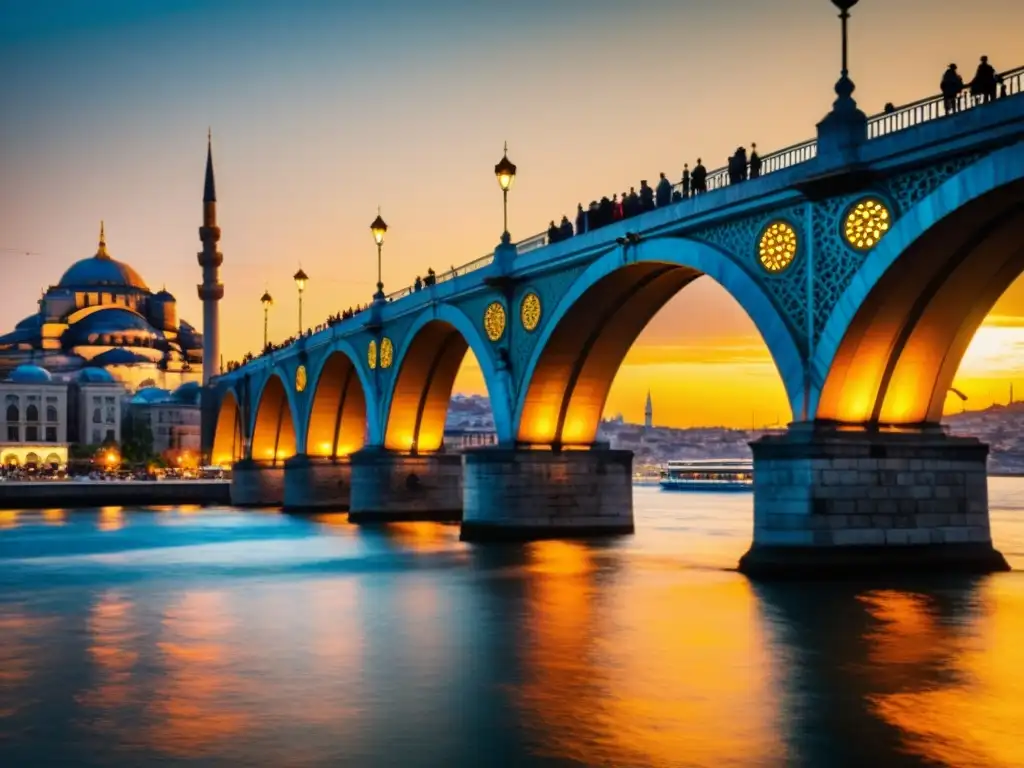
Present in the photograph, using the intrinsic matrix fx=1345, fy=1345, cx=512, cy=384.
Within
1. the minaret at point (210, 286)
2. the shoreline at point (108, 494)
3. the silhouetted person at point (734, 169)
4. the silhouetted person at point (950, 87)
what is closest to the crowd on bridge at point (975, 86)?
the silhouetted person at point (950, 87)

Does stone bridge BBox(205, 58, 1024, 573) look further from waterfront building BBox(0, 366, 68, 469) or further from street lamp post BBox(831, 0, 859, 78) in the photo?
waterfront building BBox(0, 366, 68, 469)

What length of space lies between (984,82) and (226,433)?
3500 inches

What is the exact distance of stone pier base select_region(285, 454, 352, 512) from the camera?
62.3 meters

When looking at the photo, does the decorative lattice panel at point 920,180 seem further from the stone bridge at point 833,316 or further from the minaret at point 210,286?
A: the minaret at point 210,286

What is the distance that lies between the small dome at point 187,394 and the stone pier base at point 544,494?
120 meters

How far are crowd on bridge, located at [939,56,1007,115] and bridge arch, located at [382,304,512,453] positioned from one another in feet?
83.7

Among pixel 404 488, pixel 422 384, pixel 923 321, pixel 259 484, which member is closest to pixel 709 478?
pixel 259 484

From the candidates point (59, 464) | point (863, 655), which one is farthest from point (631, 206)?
point (59, 464)

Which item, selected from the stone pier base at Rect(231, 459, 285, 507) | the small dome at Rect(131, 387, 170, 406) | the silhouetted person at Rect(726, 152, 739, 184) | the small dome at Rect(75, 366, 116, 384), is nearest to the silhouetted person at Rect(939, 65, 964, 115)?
the silhouetted person at Rect(726, 152, 739, 184)

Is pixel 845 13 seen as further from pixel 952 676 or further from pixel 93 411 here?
pixel 93 411

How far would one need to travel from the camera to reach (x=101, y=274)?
6796 inches

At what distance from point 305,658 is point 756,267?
1316 cm

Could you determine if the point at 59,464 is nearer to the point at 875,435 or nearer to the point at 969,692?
the point at 875,435

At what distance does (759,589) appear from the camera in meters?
23.8
